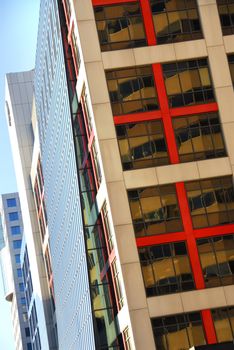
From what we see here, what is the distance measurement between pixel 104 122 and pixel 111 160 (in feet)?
8.09

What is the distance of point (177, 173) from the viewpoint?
62938 millimetres

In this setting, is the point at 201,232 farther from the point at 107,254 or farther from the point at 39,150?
the point at 39,150

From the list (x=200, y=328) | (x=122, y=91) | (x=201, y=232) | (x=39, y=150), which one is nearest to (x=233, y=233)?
(x=201, y=232)

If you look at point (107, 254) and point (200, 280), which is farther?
point (107, 254)

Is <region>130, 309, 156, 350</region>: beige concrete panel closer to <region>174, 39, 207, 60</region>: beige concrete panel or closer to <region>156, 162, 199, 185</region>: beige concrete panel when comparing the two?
<region>156, 162, 199, 185</region>: beige concrete panel

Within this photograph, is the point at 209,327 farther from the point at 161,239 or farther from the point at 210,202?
the point at 210,202

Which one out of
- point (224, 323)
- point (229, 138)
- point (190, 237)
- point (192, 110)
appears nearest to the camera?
point (224, 323)

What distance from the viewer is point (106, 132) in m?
63.8

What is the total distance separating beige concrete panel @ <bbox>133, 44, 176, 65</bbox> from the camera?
64.9 metres

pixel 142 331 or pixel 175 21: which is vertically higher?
pixel 175 21

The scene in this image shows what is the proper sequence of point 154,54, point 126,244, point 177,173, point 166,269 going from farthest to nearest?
point 154,54
point 177,173
point 126,244
point 166,269

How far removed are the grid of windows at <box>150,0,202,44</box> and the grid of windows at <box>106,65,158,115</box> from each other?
253 cm

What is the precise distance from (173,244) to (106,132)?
8.00m

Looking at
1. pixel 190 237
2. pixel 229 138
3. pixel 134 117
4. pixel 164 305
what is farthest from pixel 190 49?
pixel 164 305
